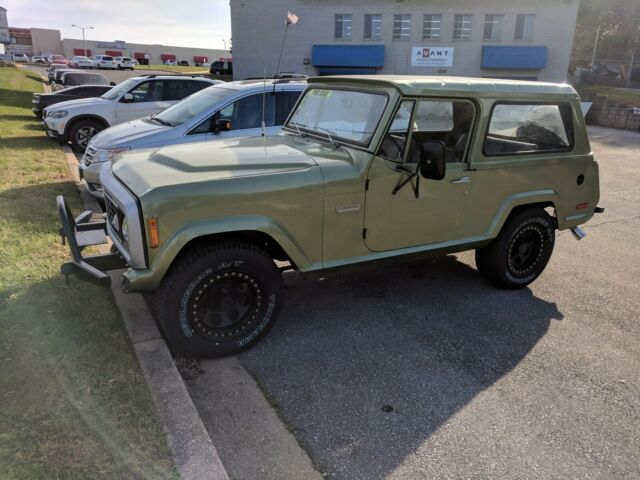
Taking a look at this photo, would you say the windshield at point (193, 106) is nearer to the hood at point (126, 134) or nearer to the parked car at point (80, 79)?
the hood at point (126, 134)

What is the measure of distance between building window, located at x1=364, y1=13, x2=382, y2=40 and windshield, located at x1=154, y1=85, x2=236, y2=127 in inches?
1287

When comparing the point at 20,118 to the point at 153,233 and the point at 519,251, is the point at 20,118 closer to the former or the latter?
the point at 153,233

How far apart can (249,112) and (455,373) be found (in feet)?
16.2

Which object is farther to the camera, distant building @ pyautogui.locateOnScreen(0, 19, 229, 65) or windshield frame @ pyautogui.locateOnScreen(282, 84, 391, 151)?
distant building @ pyautogui.locateOnScreen(0, 19, 229, 65)

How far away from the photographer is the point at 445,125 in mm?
4391

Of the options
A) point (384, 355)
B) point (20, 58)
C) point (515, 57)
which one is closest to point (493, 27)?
point (515, 57)

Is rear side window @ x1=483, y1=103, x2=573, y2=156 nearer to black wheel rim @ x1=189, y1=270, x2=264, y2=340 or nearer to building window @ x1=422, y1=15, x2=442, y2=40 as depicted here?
black wheel rim @ x1=189, y1=270, x2=264, y2=340

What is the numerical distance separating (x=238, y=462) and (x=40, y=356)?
159 cm

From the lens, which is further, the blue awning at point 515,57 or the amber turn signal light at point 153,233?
the blue awning at point 515,57

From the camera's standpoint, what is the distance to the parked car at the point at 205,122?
680 cm

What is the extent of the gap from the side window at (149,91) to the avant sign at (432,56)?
97.6 feet

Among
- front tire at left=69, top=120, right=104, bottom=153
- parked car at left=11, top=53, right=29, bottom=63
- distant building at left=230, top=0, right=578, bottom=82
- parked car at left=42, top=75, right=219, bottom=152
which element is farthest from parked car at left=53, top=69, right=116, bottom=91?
parked car at left=11, top=53, right=29, bottom=63

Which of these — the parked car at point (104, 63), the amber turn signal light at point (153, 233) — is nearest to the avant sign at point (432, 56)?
the amber turn signal light at point (153, 233)

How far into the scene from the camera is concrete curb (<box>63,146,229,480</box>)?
99.8 inches
